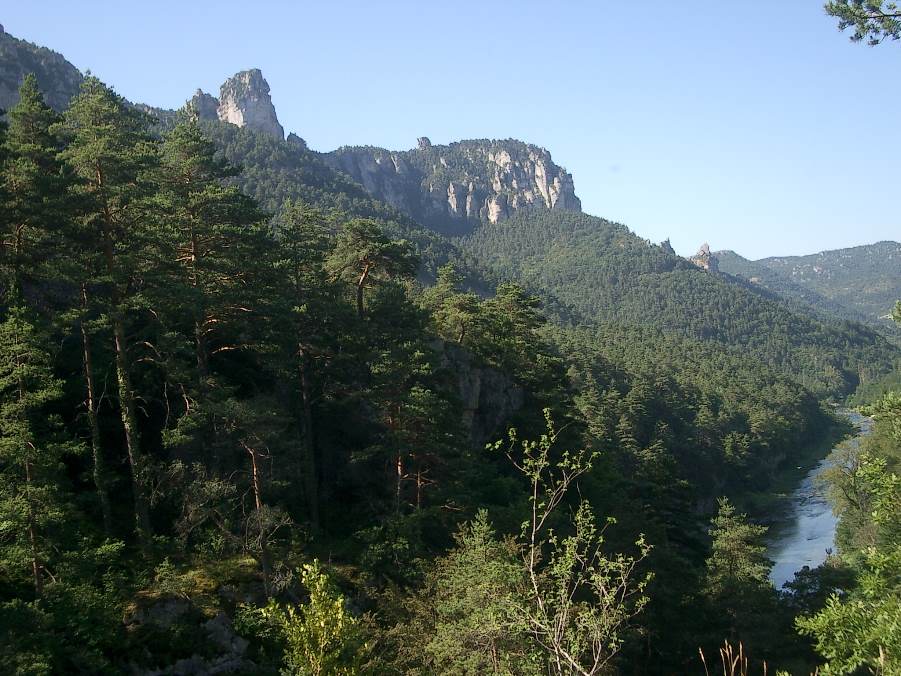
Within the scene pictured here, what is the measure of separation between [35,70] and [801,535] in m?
144

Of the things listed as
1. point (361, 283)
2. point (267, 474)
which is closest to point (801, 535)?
point (361, 283)

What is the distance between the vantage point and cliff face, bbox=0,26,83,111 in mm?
107625

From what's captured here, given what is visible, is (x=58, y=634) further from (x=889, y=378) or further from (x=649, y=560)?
(x=889, y=378)

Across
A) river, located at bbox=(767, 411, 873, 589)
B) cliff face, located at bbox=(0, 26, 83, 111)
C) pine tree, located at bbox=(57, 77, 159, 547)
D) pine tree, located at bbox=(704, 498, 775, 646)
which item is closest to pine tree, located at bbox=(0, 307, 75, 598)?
pine tree, located at bbox=(57, 77, 159, 547)

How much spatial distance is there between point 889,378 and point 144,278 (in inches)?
6856

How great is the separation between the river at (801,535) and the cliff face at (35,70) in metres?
116

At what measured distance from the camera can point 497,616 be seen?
386 inches

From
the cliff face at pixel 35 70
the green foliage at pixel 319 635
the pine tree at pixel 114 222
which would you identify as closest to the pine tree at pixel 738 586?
the green foliage at pixel 319 635

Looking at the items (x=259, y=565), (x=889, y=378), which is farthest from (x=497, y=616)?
A: (x=889, y=378)

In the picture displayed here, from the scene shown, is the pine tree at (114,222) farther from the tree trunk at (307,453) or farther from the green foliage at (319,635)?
the green foliage at (319,635)

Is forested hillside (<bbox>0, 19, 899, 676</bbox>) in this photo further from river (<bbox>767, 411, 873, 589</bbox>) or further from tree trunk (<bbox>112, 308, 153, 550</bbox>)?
river (<bbox>767, 411, 873, 589</bbox>)

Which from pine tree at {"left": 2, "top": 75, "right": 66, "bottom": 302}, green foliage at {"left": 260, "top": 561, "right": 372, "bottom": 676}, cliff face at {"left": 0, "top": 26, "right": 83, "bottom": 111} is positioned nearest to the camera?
green foliage at {"left": 260, "top": 561, "right": 372, "bottom": 676}

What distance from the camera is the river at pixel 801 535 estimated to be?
46.5m

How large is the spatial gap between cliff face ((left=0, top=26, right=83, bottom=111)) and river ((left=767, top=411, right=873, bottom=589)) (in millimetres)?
115809
